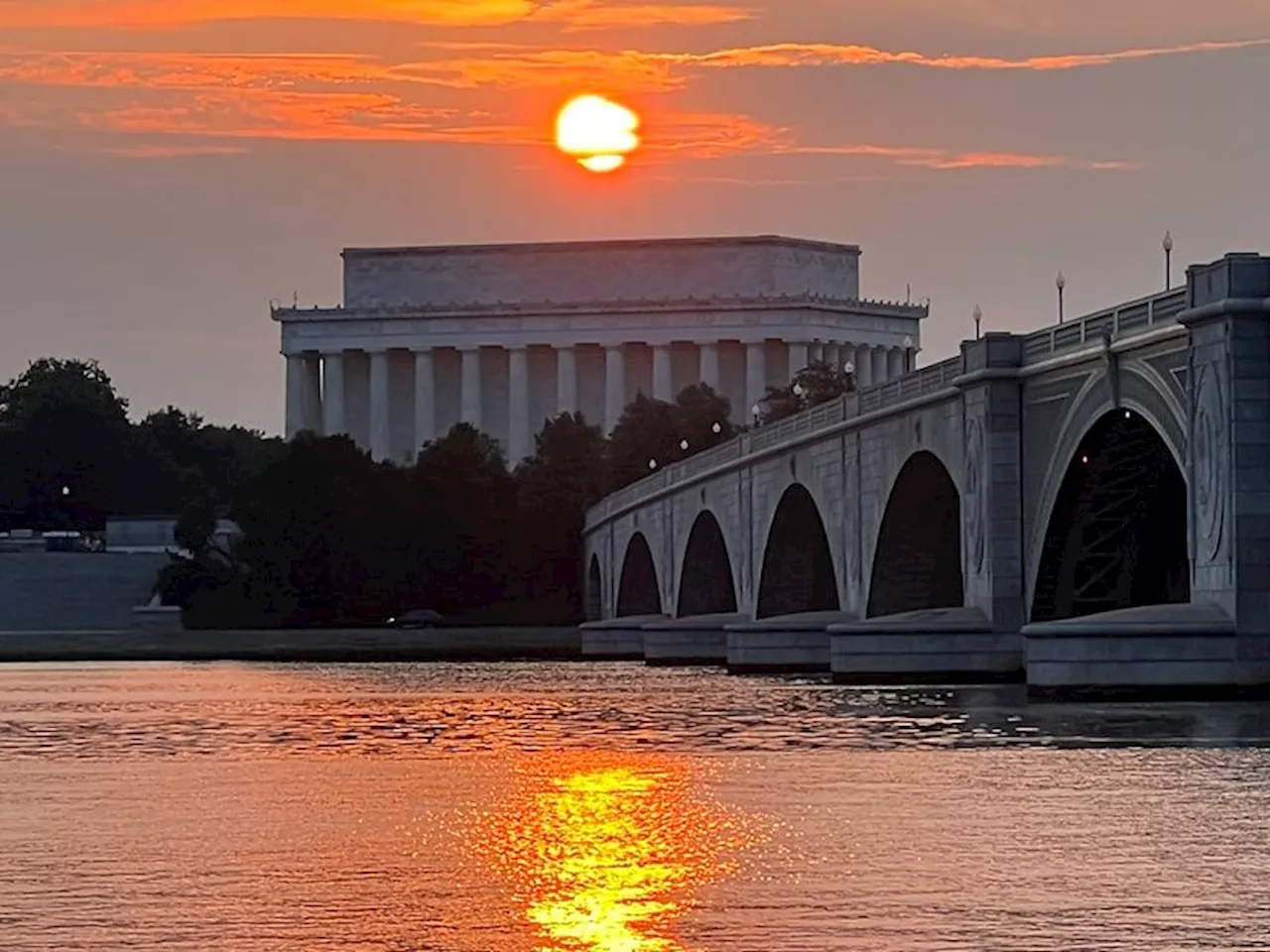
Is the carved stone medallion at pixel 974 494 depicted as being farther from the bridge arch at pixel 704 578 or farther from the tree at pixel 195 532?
the tree at pixel 195 532

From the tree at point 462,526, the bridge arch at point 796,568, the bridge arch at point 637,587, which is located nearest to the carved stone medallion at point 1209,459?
the bridge arch at point 796,568

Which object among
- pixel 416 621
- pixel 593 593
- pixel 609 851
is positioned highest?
pixel 593 593

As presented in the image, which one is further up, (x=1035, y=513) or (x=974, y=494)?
(x=974, y=494)

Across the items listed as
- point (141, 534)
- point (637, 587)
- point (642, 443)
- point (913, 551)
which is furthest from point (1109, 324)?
point (141, 534)

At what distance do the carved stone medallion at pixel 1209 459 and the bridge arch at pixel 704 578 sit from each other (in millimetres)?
68762

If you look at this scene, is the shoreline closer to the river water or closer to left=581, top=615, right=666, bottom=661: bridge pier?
left=581, top=615, right=666, bottom=661: bridge pier

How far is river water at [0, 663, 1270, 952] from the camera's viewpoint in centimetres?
2573

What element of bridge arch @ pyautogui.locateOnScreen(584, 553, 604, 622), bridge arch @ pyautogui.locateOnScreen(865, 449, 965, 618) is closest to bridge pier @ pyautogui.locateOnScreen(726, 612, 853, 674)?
bridge arch @ pyautogui.locateOnScreen(865, 449, 965, 618)

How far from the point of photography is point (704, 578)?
132 meters

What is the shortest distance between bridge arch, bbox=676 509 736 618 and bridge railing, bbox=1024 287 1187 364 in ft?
180

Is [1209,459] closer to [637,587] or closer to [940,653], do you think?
Answer: [940,653]

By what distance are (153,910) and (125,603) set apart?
459 feet

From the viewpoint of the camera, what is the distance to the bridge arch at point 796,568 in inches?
4331

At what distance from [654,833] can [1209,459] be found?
28109mm
